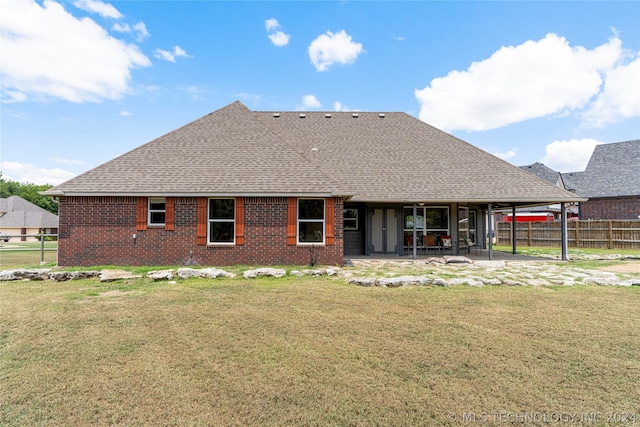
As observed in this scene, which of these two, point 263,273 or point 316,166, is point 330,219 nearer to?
point 316,166

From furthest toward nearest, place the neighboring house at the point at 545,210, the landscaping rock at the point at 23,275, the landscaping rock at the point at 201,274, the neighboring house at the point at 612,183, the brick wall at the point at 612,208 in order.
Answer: the neighboring house at the point at 545,210, the neighboring house at the point at 612,183, the brick wall at the point at 612,208, the landscaping rock at the point at 201,274, the landscaping rock at the point at 23,275

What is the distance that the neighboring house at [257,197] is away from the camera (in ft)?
38.4

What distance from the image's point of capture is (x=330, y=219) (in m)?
12.0

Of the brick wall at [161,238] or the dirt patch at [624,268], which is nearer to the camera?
the dirt patch at [624,268]

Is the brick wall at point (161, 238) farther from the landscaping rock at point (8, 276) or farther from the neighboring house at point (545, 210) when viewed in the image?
the neighboring house at point (545, 210)

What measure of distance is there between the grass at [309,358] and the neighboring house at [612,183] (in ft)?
84.8

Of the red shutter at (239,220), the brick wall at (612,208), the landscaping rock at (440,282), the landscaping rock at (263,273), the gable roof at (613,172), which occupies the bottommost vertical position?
the landscaping rock at (440,282)

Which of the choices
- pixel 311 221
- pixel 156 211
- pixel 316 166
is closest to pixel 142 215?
pixel 156 211

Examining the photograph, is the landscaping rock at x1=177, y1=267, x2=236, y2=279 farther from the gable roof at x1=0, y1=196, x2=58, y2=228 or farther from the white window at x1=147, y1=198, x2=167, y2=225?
the gable roof at x1=0, y1=196, x2=58, y2=228

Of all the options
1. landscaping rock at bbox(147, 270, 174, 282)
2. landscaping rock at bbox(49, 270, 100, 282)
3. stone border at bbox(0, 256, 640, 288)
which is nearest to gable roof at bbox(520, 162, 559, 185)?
stone border at bbox(0, 256, 640, 288)

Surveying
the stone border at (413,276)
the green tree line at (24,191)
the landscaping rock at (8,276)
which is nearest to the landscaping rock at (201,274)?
the stone border at (413,276)

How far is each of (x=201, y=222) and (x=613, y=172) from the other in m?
33.6

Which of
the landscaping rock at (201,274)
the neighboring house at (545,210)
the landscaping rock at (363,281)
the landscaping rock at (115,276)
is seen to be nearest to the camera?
the landscaping rock at (363,281)

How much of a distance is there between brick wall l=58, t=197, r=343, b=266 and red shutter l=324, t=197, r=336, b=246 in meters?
0.85
